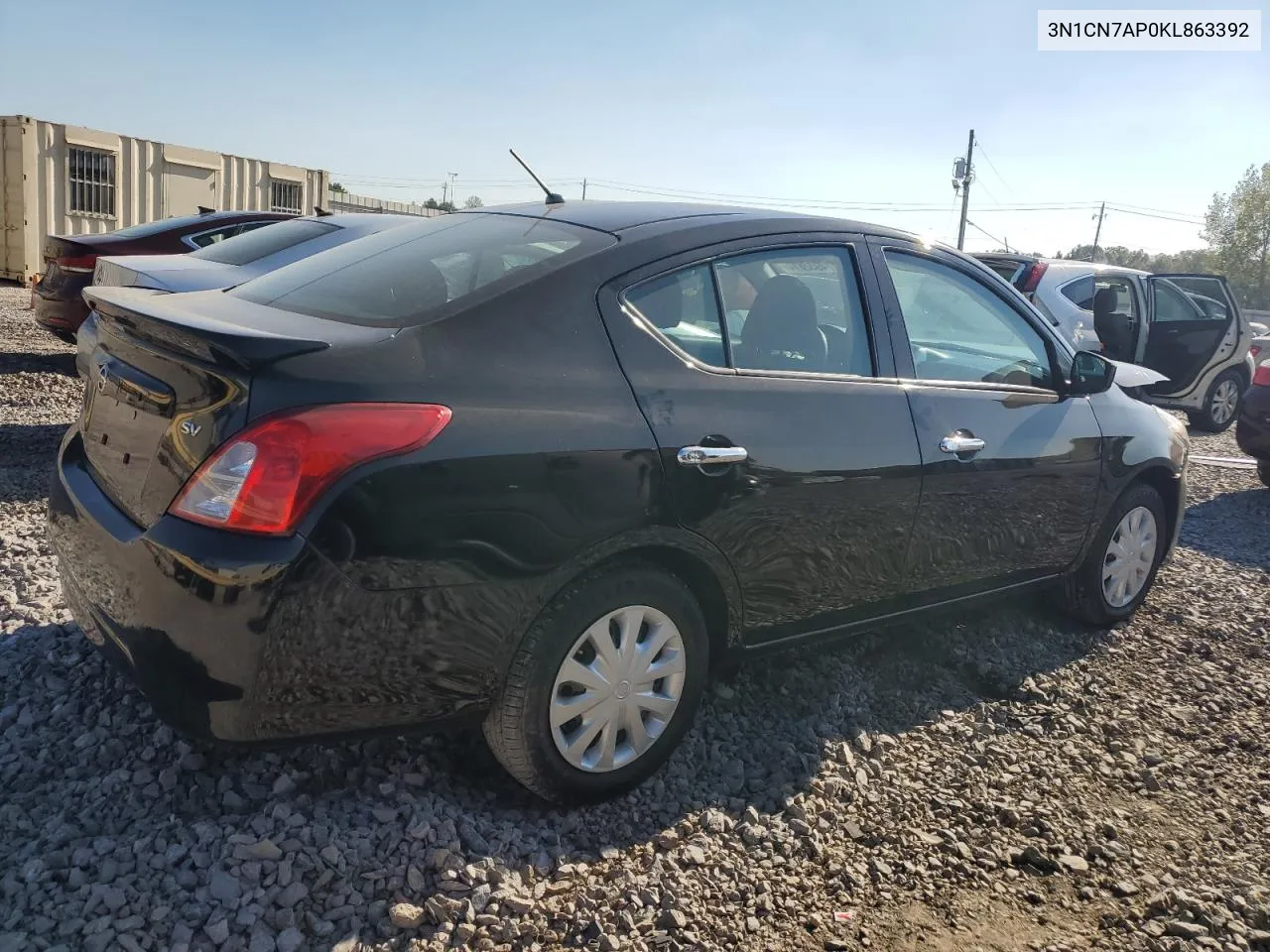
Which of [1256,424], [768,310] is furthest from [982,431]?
[1256,424]

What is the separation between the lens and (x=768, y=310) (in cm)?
315

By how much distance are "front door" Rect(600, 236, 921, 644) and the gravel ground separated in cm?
52

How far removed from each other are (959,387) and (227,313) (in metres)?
2.44

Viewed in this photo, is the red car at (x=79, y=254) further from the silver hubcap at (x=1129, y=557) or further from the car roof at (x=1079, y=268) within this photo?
the car roof at (x=1079, y=268)

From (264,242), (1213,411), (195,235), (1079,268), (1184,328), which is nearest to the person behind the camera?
(264,242)

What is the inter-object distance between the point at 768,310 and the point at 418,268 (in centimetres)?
109

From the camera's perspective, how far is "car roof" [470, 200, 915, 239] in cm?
303

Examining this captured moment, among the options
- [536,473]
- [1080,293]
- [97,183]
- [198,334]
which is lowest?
[536,473]

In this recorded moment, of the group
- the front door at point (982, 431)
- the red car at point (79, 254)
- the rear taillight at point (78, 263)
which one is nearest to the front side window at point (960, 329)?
the front door at point (982, 431)

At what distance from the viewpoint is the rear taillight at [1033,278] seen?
9.17m

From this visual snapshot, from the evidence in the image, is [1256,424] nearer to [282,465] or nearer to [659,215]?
[659,215]

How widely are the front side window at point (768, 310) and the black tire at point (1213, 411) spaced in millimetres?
9389

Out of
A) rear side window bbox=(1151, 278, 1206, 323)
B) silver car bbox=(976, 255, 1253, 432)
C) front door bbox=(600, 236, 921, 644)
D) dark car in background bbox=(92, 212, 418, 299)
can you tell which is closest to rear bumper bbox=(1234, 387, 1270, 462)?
silver car bbox=(976, 255, 1253, 432)

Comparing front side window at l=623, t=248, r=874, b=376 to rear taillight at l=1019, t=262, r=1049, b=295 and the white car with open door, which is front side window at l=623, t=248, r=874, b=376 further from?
rear taillight at l=1019, t=262, r=1049, b=295
